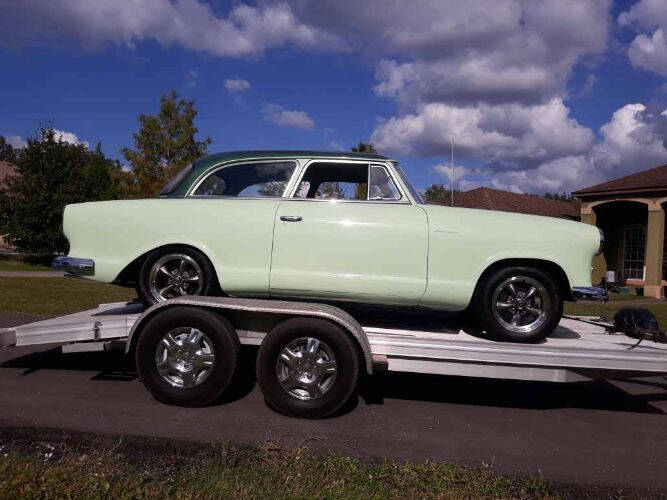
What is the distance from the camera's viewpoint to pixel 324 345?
4160 millimetres

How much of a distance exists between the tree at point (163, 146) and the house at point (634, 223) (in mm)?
15235

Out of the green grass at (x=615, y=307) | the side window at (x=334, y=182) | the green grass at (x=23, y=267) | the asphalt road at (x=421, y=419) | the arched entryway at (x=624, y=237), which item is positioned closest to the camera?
the asphalt road at (x=421, y=419)

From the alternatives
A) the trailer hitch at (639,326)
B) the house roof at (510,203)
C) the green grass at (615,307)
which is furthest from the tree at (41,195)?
the trailer hitch at (639,326)

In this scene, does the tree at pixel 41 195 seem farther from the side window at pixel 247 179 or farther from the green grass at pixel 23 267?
the side window at pixel 247 179

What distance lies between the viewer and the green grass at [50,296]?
31.6ft

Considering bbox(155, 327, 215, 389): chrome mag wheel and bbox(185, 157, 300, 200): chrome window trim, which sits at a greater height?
bbox(185, 157, 300, 200): chrome window trim

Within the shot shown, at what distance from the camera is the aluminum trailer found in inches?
163

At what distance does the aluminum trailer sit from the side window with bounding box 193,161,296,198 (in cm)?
105

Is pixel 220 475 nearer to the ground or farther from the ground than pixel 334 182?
nearer to the ground

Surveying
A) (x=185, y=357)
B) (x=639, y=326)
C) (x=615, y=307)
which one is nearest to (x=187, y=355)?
(x=185, y=357)

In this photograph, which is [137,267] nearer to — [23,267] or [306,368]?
[306,368]

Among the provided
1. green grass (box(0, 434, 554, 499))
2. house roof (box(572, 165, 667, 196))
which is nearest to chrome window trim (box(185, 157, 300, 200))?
green grass (box(0, 434, 554, 499))

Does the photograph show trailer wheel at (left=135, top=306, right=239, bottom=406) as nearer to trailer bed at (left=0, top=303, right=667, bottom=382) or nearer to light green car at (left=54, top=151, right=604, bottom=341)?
trailer bed at (left=0, top=303, right=667, bottom=382)

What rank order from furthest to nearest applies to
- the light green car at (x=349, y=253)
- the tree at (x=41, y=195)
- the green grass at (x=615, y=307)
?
the tree at (x=41, y=195) → the green grass at (x=615, y=307) → the light green car at (x=349, y=253)
